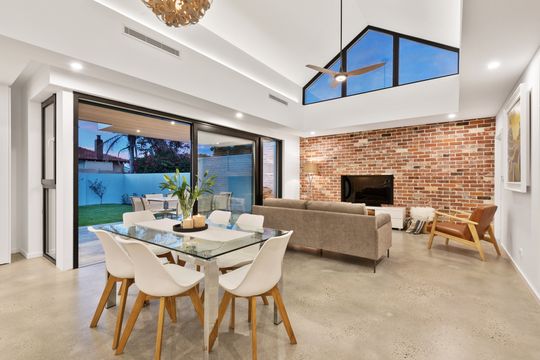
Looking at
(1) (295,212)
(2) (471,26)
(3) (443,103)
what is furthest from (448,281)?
(3) (443,103)

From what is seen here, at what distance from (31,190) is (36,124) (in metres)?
0.96

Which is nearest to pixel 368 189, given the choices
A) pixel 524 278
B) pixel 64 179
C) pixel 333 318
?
pixel 524 278

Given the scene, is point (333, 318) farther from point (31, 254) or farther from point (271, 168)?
point (271, 168)

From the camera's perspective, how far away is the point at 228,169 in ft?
18.5

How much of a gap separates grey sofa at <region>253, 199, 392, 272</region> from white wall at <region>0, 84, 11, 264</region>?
3605 millimetres

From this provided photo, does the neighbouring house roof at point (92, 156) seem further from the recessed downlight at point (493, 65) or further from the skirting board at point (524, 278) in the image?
the skirting board at point (524, 278)

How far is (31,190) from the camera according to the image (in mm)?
3730

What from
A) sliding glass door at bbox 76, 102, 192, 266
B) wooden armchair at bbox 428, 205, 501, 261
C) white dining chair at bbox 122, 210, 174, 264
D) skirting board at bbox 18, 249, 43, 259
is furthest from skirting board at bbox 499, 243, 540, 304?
skirting board at bbox 18, 249, 43, 259

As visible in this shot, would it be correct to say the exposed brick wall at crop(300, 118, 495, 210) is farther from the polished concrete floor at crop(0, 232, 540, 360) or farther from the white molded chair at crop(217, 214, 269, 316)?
the white molded chair at crop(217, 214, 269, 316)

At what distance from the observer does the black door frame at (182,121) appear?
3.32m

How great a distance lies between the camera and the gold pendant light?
5.84 feet

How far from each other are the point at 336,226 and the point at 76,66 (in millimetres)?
3723

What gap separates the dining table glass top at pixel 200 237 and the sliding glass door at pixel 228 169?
245 centimetres

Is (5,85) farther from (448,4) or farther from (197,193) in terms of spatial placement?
(448,4)
